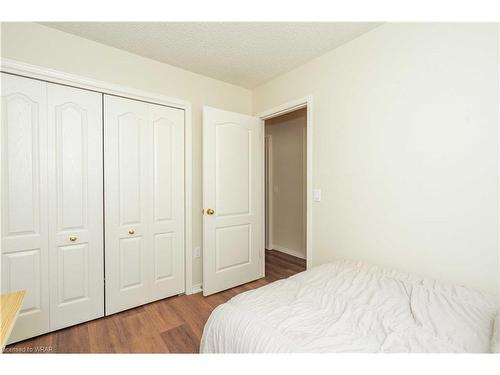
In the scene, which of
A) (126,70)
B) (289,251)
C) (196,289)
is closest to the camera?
(126,70)

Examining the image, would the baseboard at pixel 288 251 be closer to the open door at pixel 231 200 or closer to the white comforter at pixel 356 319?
the open door at pixel 231 200

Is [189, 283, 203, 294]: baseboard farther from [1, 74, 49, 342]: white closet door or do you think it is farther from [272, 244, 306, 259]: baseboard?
[272, 244, 306, 259]: baseboard

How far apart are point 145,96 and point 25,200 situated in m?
1.24

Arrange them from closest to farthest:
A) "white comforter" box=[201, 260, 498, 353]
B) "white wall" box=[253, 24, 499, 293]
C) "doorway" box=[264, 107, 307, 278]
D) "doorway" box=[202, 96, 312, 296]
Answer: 1. "white comforter" box=[201, 260, 498, 353]
2. "white wall" box=[253, 24, 499, 293]
3. "doorway" box=[202, 96, 312, 296]
4. "doorway" box=[264, 107, 307, 278]

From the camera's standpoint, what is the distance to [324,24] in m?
1.76

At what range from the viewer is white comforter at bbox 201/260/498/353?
923 millimetres

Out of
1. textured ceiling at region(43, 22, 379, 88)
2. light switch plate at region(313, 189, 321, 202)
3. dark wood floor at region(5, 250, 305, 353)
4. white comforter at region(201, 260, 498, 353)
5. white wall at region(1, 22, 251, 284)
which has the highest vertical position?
textured ceiling at region(43, 22, 379, 88)

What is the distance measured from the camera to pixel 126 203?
2.11 meters

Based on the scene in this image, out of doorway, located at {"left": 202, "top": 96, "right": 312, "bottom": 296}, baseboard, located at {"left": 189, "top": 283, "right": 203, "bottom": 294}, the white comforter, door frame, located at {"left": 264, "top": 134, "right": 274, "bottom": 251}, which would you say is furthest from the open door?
door frame, located at {"left": 264, "top": 134, "right": 274, "bottom": 251}

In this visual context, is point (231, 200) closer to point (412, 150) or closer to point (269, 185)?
point (412, 150)

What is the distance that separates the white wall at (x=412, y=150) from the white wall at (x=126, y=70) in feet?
3.60

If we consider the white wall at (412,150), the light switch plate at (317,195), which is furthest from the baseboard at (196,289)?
the light switch plate at (317,195)

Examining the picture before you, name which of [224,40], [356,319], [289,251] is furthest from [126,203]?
[289,251]

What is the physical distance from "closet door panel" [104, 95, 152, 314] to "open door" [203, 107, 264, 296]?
Answer: 1.88ft
